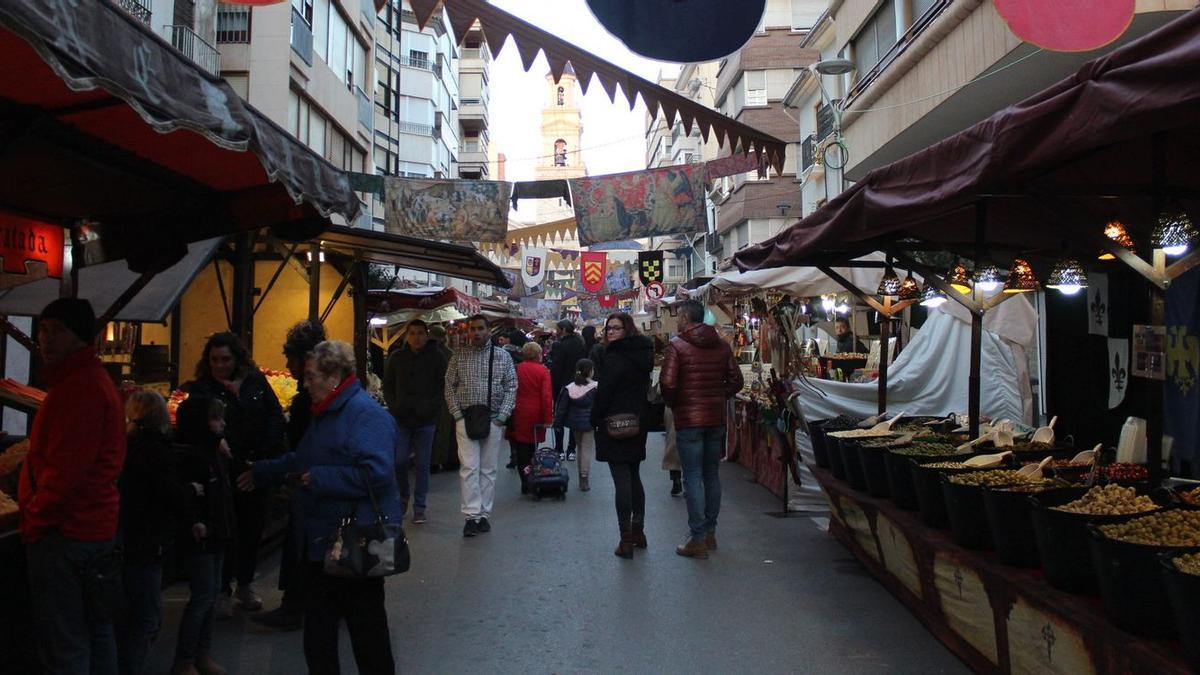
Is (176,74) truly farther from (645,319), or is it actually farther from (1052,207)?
(645,319)

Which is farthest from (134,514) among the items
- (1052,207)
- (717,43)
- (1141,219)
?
(1141,219)

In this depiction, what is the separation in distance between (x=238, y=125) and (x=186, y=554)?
2231mm

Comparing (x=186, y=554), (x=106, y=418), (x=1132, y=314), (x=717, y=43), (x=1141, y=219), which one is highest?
(x=717, y=43)

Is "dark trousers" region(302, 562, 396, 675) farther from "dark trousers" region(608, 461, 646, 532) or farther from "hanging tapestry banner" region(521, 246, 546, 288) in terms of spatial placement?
"hanging tapestry banner" region(521, 246, 546, 288)

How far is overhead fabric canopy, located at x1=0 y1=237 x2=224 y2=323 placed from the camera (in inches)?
259

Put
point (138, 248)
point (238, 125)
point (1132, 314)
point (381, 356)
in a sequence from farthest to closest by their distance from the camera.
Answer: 1. point (381, 356)
2. point (1132, 314)
3. point (138, 248)
4. point (238, 125)

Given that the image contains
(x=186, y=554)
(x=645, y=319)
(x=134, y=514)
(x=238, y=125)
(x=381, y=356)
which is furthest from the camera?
(x=645, y=319)

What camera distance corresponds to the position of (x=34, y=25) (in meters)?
2.36

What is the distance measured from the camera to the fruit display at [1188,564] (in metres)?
2.88

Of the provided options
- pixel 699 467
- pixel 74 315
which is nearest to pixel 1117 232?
pixel 699 467

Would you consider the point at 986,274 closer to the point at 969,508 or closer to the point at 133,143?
the point at 969,508

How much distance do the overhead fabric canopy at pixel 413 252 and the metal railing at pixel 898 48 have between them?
7786 mm

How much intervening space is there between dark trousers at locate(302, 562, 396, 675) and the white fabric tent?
22.0 ft

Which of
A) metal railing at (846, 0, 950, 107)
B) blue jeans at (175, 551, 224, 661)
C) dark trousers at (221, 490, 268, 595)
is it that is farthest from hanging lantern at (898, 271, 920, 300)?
metal railing at (846, 0, 950, 107)
